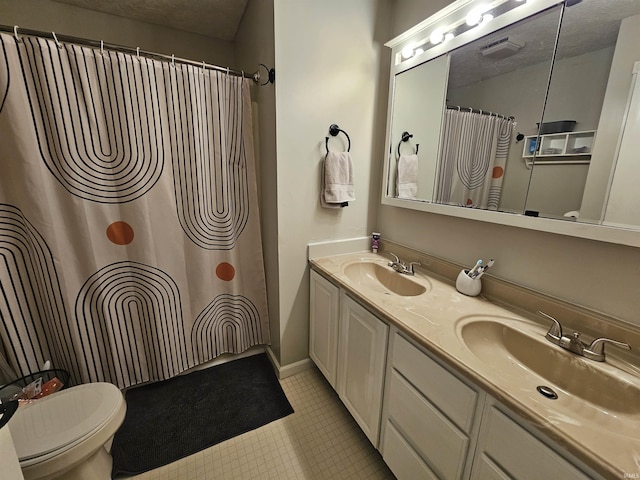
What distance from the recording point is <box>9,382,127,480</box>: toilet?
38.2 inches

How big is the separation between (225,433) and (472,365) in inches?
53.4

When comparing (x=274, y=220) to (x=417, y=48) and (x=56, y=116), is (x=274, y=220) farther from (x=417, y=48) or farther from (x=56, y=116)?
(x=417, y=48)

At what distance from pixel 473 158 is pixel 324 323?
118 cm

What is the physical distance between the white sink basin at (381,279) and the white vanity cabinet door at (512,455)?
2.17 ft

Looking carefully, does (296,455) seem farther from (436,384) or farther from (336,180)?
(336,180)

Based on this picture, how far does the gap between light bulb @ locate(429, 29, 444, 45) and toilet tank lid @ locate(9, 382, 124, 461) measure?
228cm

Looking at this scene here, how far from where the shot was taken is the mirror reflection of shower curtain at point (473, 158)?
1.17 m

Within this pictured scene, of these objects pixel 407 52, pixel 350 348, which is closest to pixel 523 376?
pixel 350 348

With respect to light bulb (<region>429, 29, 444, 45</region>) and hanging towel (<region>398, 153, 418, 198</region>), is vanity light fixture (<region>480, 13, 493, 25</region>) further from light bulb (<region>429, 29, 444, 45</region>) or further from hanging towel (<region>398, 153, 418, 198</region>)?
hanging towel (<region>398, 153, 418, 198</region>)

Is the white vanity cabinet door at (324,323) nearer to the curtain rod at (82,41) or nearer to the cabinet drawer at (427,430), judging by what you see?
the cabinet drawer at (427,430)

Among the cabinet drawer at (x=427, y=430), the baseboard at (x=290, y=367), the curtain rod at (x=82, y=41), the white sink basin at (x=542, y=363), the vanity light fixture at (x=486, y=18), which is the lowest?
the baseboard at (x=290, y=367)

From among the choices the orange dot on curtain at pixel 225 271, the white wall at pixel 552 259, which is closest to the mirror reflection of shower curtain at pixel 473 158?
the white wall at pixel 552 259

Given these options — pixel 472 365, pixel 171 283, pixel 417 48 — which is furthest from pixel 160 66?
pixel 472 365

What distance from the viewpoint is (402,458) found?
43.0 inches
